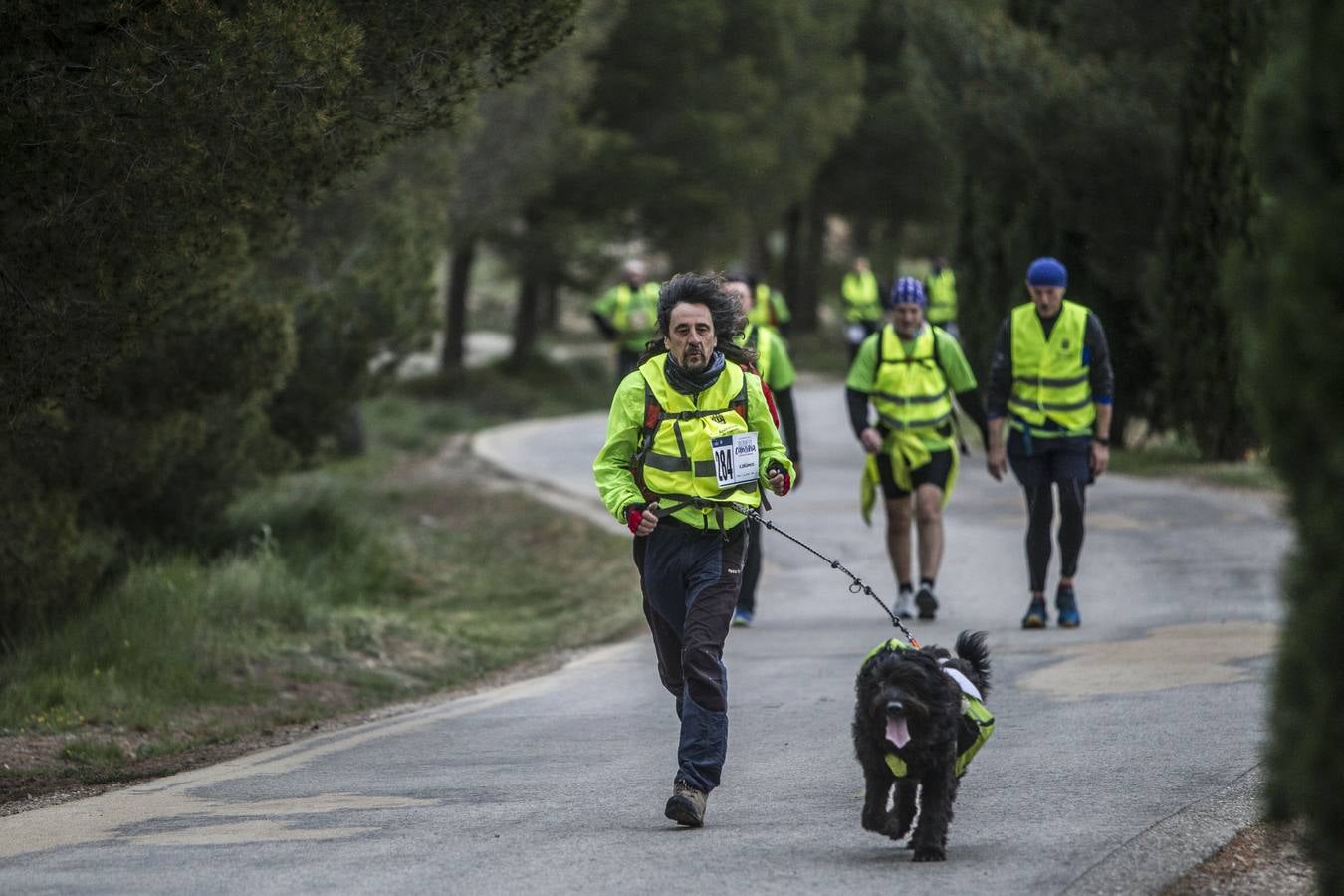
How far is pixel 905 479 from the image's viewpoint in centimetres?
1191

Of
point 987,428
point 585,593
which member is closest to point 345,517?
point 585,593

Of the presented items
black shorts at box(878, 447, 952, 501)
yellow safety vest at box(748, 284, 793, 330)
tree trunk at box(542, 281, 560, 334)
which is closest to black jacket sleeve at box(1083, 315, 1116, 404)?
black shorts at box(878, 447, 952, 501)

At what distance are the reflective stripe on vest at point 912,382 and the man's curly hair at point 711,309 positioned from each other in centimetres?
446

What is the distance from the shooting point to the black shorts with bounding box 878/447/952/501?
38.8ft

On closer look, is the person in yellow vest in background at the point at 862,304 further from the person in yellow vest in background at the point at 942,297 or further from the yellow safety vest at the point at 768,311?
the yellow safety vest at the point at 768,311

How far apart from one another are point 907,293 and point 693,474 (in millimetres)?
4660

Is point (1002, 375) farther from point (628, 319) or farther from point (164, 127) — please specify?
point (628, 319)

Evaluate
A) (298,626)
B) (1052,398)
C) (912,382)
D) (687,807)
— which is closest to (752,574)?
(912,382)

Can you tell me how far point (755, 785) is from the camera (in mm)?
7453

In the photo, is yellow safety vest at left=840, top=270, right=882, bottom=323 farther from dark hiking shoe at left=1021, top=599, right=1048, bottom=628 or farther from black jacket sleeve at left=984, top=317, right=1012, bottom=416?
black jacket sleeve at left=984, top=317, right=1012, bottom=416

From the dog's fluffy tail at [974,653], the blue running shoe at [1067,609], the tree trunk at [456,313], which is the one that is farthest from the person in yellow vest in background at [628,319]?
the tree trunk at [456,313]

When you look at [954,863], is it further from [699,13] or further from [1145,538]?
[699,13]

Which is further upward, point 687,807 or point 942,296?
point 942,296

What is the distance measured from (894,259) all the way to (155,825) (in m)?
47.1
